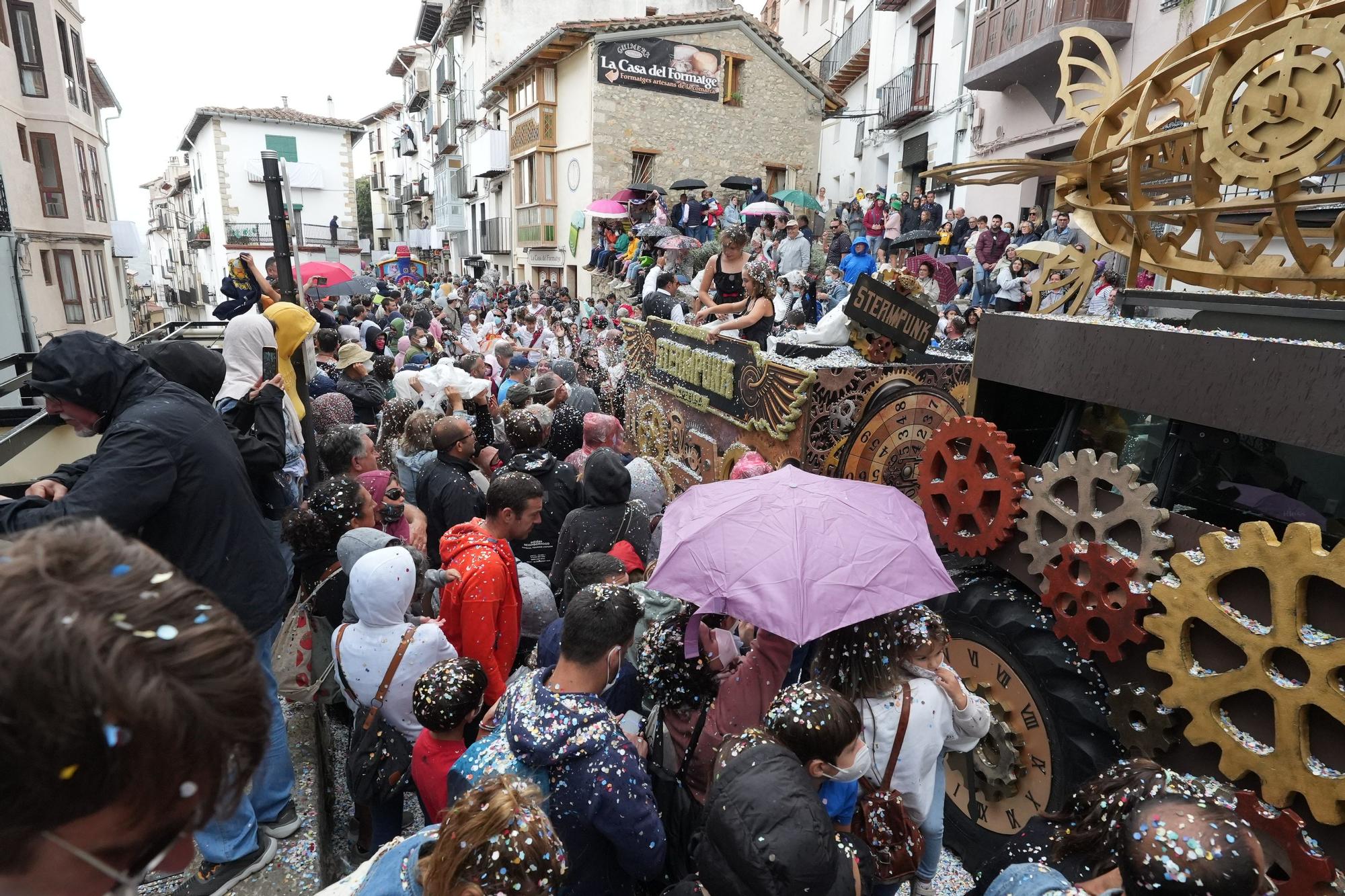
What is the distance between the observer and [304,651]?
3.55 m

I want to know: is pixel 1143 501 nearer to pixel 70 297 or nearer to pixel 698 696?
pixel 698 696

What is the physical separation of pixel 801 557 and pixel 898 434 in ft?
6.43

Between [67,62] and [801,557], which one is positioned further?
[67,62]

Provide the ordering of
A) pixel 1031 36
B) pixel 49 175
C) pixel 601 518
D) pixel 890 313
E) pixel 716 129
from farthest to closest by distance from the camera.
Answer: pixel 716 129
pixel 49 175
pixel 1031 36
pixel 890 313
pixel 601 518

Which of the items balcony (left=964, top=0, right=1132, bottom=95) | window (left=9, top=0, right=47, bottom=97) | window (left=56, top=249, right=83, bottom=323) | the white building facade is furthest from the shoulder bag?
the white building facade

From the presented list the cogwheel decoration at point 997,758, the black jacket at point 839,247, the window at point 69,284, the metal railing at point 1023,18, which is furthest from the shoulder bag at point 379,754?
the window at point 69,284

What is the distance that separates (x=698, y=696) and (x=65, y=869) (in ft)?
7.38

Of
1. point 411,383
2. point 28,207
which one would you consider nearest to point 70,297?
point 28,207

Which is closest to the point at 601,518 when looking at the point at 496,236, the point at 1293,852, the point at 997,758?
the point at 997,758

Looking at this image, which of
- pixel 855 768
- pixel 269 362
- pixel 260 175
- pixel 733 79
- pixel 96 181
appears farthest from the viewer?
pixel 260 175

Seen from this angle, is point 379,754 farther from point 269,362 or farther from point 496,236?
point 496,236

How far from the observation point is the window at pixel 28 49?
17.5 meters

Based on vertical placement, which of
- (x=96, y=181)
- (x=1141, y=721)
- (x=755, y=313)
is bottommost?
(x=1141, y=721)

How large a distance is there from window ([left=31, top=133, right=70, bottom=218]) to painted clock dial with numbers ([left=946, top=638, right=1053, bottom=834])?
2371cm
